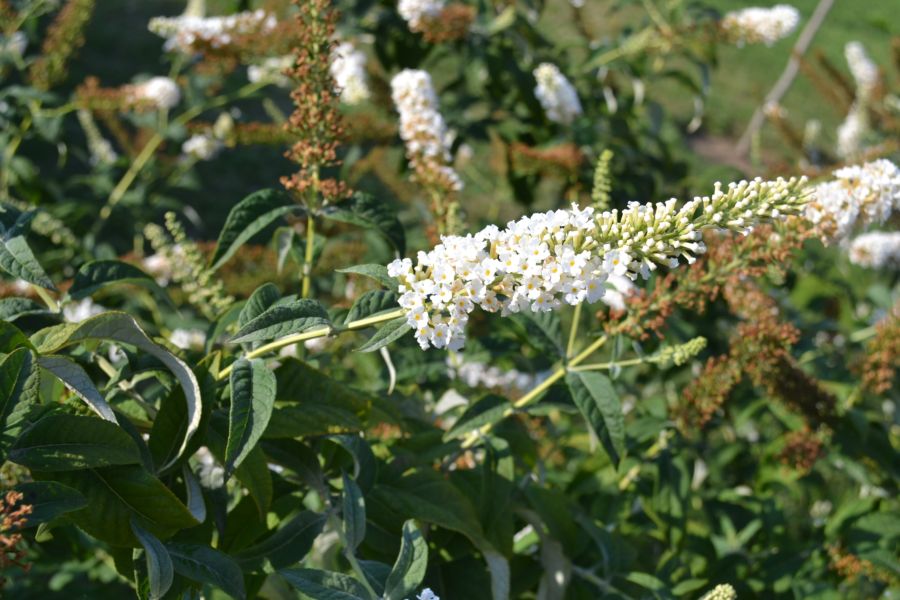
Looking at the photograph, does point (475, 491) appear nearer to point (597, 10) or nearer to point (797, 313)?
point (797, 313)

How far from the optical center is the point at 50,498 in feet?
3.61

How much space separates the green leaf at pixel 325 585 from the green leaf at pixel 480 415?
1.23ft

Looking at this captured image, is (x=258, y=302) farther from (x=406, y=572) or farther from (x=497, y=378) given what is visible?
(x=497, y=378)

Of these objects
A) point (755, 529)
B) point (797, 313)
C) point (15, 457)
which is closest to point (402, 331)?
point (15, 457)

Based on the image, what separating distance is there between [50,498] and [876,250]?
3.06 m

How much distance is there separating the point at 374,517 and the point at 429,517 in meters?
0.11

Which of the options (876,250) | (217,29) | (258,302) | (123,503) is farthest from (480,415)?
(876,250)

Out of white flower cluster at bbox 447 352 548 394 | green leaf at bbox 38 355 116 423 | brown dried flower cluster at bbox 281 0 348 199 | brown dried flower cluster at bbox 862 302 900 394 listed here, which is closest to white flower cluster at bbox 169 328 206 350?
white flower cluster at bbox 447 352 548 394

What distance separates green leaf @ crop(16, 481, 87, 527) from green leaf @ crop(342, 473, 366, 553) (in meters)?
0.37

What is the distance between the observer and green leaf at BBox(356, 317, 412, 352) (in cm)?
119

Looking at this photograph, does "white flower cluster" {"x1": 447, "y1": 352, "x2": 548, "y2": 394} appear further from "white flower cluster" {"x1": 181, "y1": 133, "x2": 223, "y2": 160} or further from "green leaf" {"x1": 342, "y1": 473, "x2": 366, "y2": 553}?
"white flower cluster" {"x1": 181, "y1": 133, "x2": 223, "y2": 160}

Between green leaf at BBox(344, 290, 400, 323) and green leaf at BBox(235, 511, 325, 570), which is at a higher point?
green leaf at BBox(344, 290, 400, 323)

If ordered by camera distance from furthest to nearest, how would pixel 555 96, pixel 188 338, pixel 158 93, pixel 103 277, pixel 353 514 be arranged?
pixel 158 93, pixel 555 96, pixel 188 338, pixel 103 277, pixel 353 514

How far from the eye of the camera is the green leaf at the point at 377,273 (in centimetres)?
124
